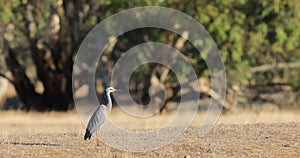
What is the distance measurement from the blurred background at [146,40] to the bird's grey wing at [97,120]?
14608 mm

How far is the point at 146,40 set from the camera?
30734mm

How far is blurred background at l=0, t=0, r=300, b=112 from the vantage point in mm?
28891

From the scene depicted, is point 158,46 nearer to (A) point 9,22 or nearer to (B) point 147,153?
(A) point 9,22

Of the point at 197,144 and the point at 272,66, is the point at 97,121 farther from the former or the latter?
the point at 272,66

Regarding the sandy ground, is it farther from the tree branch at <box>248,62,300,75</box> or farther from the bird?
the tree branch at <box>248,62,300,75</box>

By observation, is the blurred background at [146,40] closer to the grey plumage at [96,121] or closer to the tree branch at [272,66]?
the tree branch at [272,66]

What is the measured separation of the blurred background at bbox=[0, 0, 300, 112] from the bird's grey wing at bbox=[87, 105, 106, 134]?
14608 mm

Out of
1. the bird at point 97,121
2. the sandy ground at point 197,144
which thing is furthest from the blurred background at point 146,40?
the bird at point 97,121

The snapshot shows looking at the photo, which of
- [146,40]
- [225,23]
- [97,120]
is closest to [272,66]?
[225,23]

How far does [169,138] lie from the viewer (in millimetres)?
14680

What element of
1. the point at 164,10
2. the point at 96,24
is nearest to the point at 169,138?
the point at 164,10

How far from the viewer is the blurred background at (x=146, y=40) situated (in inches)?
1137

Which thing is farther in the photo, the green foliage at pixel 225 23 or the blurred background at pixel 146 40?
the blurred background at pixel 146 40

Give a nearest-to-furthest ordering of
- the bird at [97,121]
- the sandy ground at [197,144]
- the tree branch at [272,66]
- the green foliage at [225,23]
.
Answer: the sandy ground at [197,144] < the bird at [97,121] < the green foliage at [225,23] < the tree branch at [272,66]
